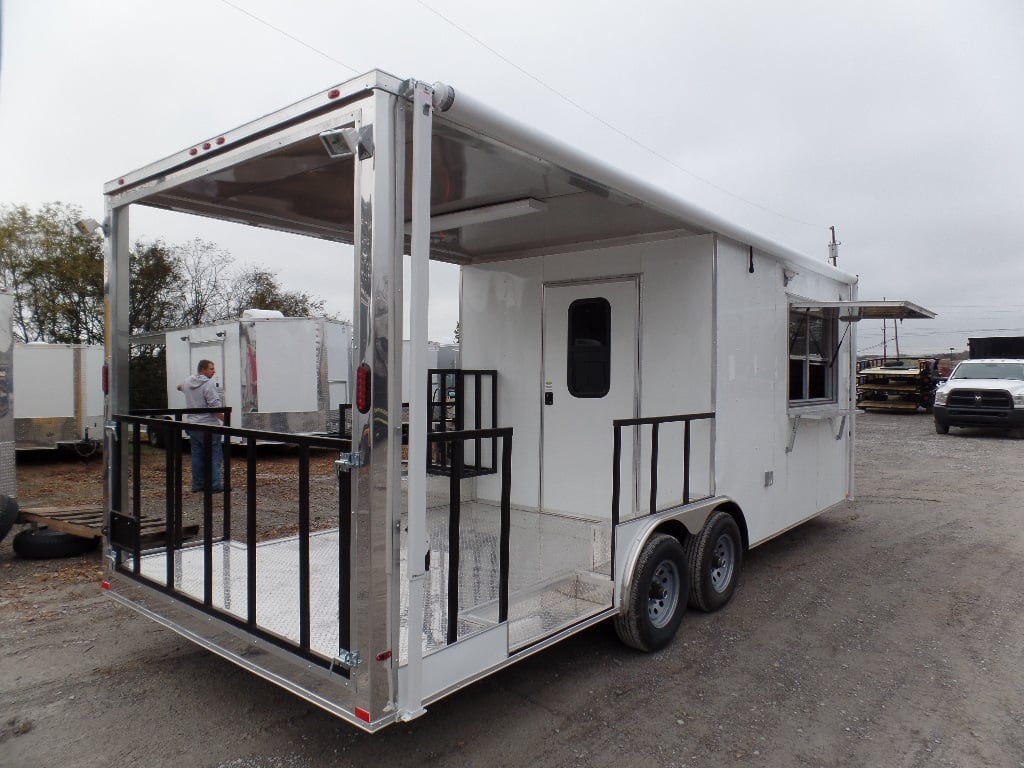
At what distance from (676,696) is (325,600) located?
1.76 metres

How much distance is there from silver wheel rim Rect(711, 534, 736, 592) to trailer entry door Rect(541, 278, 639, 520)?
2.65 ft

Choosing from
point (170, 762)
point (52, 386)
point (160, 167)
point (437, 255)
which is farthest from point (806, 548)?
point (52, 386)

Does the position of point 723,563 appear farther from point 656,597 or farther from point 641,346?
point 641,346

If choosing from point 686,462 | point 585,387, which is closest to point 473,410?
point 585,387

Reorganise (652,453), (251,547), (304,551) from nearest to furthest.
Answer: (304,551), (251,547), (652,453)

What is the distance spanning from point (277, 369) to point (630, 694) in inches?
328

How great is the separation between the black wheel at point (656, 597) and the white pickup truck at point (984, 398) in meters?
14.6

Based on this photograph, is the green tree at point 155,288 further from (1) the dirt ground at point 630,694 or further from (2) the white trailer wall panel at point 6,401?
(1) the dirt ground at point 630,694

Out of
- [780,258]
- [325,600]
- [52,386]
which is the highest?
[780,258]

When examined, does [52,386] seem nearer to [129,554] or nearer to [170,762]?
[129,554]

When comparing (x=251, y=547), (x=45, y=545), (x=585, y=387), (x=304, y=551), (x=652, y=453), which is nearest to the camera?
(x=304, y=551)

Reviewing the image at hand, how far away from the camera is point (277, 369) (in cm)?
1043

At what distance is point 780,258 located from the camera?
17.0ft

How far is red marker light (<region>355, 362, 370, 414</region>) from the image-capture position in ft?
7.34
